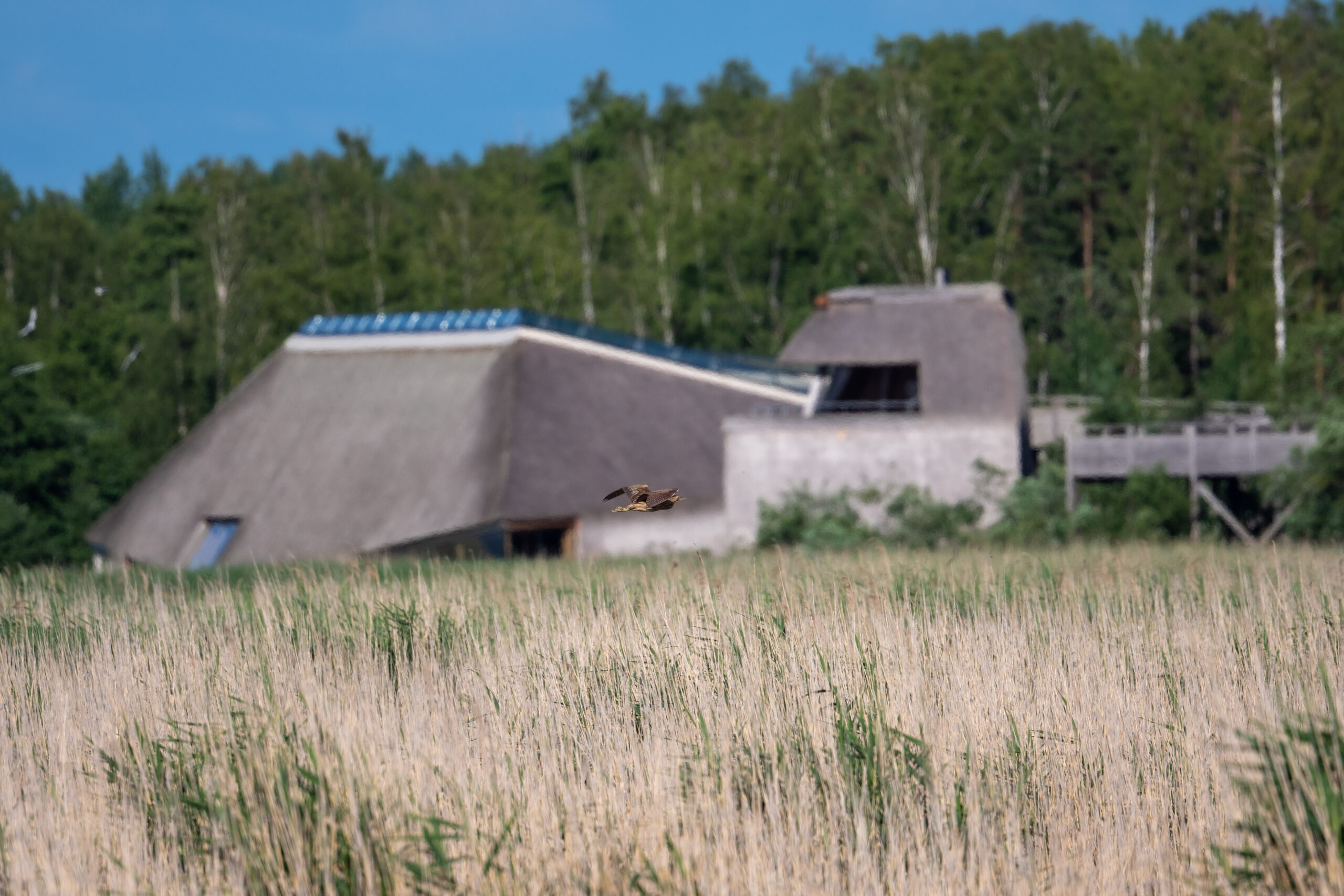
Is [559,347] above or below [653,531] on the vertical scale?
above

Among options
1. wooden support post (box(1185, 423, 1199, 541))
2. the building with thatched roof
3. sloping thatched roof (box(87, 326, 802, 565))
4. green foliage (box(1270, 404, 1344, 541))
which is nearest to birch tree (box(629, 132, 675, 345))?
sloping thatched roof (box(87, 326, 802, 565))

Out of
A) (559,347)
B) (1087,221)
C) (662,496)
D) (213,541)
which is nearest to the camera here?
(662,496)

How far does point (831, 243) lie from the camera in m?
44.9

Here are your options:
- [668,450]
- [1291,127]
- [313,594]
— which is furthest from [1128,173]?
[313,594]

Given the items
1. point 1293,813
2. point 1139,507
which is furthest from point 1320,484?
point 1293,813

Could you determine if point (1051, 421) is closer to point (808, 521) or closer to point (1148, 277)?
point (808, 521)

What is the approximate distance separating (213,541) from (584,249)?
1055 inches

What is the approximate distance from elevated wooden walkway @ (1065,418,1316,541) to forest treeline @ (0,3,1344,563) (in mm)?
9455

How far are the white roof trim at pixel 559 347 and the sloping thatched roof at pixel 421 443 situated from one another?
0.11 ft

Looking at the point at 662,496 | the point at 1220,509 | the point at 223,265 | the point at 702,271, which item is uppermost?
the point at 223,265

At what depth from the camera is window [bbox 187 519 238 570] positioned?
26.0 m

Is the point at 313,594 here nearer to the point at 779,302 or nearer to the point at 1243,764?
the point at 1243,764

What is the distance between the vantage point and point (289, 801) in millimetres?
6129

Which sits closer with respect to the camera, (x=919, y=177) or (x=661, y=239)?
(x=919, y=177)
